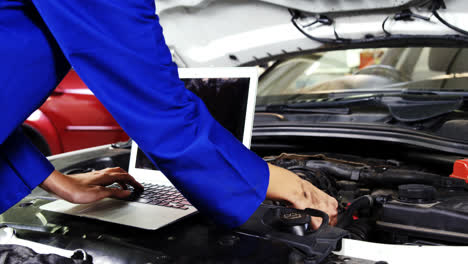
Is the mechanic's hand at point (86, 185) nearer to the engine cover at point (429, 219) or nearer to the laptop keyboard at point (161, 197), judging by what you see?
the laptop keyboard at point (161, 197)

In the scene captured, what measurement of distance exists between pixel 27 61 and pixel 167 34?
118 cm

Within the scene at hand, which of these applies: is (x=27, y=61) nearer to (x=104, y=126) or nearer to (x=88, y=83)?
(x=88, y=83)

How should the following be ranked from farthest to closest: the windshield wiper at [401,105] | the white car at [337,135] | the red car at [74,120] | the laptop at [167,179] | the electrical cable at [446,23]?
the red car at [74,120] → the windshield wiper at [401,105] → the electrical cable at [446,23] → the laptop at [167,179] → the white car at [337,135]

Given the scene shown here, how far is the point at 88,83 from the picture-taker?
2.00 ft

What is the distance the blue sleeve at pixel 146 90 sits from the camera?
583 millimetres

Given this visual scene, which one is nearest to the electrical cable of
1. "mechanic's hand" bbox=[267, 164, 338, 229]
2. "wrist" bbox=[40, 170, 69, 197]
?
"mechanic's hand" bbox=[267, 164, 338, 229]

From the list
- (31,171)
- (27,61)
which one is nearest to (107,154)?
(31,171)

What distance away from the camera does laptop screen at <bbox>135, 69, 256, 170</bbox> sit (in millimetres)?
1146

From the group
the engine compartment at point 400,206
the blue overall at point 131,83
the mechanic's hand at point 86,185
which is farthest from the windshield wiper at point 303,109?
the blue overall at point 131,83

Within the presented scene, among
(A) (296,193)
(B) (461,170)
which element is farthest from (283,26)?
(A) (296,193)

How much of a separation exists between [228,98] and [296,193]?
1.50 feet

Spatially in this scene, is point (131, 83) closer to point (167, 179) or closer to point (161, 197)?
point (161, 197)

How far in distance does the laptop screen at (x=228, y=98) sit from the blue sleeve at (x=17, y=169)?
0.49 metres

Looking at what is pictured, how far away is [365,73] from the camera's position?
1647mm
